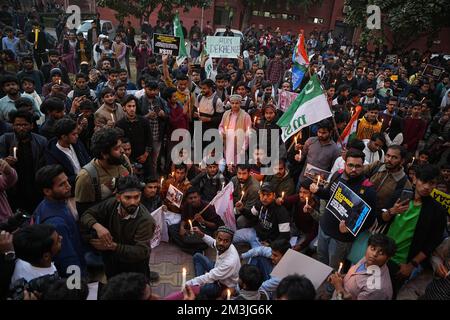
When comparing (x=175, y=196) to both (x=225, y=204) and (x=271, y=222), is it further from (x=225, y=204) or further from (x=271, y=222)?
(x=271, y=222)

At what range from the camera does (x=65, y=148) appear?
4199 mm

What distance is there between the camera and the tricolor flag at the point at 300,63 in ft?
28.2

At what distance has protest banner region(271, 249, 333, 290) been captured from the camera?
10.2 ft

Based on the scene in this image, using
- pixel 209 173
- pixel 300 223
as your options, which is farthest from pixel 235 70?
pixel 300 223

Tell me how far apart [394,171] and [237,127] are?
3.01 metres

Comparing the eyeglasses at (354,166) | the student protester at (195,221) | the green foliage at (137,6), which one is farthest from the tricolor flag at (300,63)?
the green foliage at (137,6)

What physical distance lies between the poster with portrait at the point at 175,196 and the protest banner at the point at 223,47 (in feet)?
16.3

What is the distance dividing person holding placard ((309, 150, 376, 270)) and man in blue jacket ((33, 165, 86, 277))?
2581mm

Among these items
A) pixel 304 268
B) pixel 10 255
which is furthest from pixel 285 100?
pixel 10 255

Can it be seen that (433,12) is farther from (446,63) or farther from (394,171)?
(394,171)

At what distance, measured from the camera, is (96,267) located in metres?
4.58

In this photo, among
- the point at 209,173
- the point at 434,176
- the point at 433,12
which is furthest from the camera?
the point at 433,12

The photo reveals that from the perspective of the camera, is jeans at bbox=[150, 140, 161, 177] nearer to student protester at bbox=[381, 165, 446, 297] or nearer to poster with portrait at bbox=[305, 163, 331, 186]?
poster with portrait at bbox=[305, 163, 331, 186]

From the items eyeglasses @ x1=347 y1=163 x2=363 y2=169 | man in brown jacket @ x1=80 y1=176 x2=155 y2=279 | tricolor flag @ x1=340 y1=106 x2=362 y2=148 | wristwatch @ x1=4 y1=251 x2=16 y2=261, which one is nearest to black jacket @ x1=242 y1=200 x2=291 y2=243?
eyeglasses @ x1=347 y1=163 x2=363 y2=169
